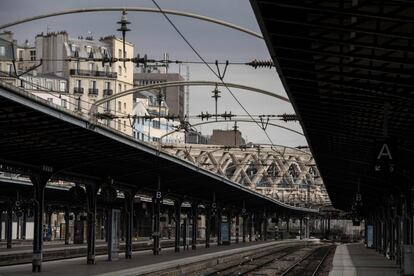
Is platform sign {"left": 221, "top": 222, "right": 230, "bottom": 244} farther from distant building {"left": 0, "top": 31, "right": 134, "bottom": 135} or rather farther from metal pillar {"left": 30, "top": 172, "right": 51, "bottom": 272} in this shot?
metal pillar {"left": 30, "top": 172, "right": 51, "bottom": 272}

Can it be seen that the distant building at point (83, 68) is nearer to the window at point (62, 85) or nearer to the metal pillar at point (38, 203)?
the window at point (62, 85)

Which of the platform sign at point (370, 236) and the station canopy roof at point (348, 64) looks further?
the platform sign at point (370, 236)

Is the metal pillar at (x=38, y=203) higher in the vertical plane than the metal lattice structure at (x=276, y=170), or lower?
lower

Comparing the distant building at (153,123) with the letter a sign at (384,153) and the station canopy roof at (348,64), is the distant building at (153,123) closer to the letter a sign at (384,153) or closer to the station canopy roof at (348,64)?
the station canopy roof at (348,64)

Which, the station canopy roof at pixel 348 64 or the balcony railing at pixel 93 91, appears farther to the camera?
the balcony railing at pixel 93 91

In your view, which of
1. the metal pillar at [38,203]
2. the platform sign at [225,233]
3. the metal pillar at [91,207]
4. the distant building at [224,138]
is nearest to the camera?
the metal pillar at [38,203]

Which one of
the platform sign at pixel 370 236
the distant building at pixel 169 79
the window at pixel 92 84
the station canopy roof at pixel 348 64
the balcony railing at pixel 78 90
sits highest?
the distant building at pixel 169 79

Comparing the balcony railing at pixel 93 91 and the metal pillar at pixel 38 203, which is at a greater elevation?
the balcony railing at pixel 93 91

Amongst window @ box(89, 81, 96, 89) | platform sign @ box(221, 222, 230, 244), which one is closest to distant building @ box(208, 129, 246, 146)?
window @ box(89, 81, 96, 89)

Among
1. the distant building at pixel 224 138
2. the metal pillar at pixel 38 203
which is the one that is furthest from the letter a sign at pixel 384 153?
the distant building at pixel 224 138

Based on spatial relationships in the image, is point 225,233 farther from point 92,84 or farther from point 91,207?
point 92,84

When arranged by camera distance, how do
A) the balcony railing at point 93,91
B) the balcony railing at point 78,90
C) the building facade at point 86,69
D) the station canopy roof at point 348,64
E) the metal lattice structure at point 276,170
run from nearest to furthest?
the station canopy roof at point 348,64
the metal lattice structure at point 276,170
the building facade at point 86,69
the balcony railing at point 78,90
the balcony railing at point 93,91

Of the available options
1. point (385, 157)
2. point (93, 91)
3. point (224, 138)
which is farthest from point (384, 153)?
point (93, 91)

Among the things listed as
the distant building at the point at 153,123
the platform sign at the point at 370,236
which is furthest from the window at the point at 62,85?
the platform sign at the point at 370,236
